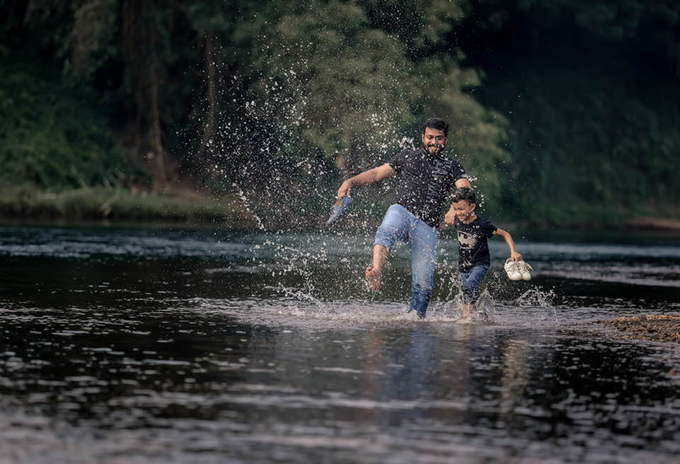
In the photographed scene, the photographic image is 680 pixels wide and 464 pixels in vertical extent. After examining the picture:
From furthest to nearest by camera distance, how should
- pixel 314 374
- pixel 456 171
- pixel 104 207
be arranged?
pixel 104 207 < pixel 456 171 < pixel 314 374

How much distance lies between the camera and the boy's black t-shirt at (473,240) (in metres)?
15.8

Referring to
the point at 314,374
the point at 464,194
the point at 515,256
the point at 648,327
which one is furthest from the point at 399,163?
the point at 314,374

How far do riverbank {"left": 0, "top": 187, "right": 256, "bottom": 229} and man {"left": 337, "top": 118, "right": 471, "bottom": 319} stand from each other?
24576 mm

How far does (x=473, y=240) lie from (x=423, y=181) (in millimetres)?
921

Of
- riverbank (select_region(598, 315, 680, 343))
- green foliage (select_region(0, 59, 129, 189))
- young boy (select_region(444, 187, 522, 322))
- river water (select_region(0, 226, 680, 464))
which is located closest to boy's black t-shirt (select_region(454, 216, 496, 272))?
young boy (select_region(444, 187, 522, 322))

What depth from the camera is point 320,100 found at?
4234 cm

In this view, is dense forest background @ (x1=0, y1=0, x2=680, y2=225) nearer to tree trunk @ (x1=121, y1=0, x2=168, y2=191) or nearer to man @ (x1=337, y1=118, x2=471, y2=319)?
tree trunk @ (x1=121, y1=0, x2=168, y2=191)

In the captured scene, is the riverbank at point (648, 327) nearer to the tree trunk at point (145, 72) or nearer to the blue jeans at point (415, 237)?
the blue jeans at point (415, 237)

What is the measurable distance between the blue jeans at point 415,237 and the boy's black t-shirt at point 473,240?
0.48 m

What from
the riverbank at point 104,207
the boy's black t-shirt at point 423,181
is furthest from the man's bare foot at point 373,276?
the riverbank at point 104,207

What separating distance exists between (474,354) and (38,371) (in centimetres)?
353

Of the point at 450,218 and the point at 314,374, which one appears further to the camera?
the point at 450,218

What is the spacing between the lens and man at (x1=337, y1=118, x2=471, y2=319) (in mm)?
15211

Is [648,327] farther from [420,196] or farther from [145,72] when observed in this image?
[145,72]
